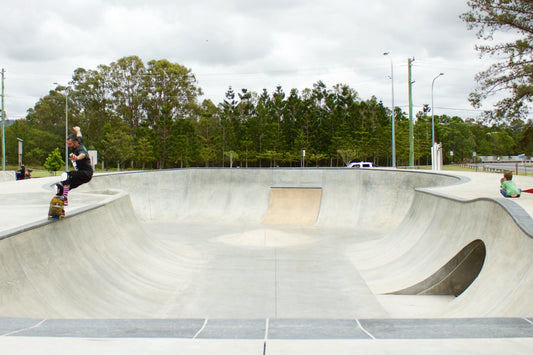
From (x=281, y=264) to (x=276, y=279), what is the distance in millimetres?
1495

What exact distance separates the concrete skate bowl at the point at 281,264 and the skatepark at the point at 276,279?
0.03 m

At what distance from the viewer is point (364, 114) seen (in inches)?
2327

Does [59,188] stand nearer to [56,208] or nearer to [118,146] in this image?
[56,208]

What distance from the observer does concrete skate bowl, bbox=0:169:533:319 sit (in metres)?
5.14

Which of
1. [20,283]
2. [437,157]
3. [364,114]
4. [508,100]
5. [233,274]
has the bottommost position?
[233,274]

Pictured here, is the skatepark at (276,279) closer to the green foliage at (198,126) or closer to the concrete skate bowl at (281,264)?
the concrete skate bowl at (281,264)

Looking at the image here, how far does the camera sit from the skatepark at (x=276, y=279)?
2996 mm

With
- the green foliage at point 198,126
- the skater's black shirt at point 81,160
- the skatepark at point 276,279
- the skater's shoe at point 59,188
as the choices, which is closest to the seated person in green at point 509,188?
the skatepark at point 276,279

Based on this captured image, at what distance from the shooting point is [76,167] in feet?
20.0

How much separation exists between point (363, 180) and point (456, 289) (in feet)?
38.1

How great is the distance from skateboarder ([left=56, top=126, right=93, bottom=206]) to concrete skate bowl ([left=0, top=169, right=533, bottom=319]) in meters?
0.58

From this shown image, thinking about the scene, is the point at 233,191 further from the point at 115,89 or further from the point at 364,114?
the point at 115,89

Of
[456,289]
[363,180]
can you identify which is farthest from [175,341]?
[363,180]

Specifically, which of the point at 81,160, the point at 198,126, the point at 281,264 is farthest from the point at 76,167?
the point at 198,126
